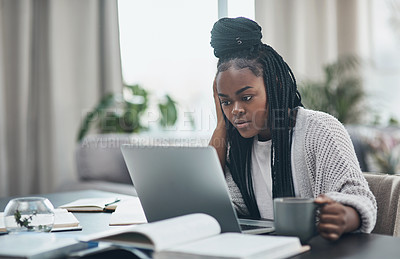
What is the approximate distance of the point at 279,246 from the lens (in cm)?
87

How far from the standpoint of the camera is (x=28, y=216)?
1.11 meters

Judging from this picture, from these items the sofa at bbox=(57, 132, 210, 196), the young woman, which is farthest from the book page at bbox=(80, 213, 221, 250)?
the sofa at bbox=(57, 132, 210, 196)

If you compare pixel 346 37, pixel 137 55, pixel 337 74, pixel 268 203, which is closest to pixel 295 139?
pixel 268 203

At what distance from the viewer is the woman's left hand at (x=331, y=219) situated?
989 millimetres

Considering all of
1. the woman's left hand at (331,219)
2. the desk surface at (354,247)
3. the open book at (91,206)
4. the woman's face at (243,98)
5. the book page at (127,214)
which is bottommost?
the open book at (91,206)

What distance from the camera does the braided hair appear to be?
55.8 inches

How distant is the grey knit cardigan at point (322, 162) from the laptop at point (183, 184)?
206mm

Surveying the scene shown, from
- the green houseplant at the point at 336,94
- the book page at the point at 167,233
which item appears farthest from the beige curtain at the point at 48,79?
the book page at the point at 167,233

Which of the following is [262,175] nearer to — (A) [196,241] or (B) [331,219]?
(B) [331,219]

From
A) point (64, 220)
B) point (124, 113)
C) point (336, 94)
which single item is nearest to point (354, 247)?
point (64, 220)

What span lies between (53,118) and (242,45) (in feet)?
9.38

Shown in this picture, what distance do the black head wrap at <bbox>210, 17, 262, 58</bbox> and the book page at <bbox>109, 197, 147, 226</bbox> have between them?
479mm

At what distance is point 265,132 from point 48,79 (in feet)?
9.46

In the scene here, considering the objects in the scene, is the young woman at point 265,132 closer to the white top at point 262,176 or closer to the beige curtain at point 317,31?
the white top at point 262,176
